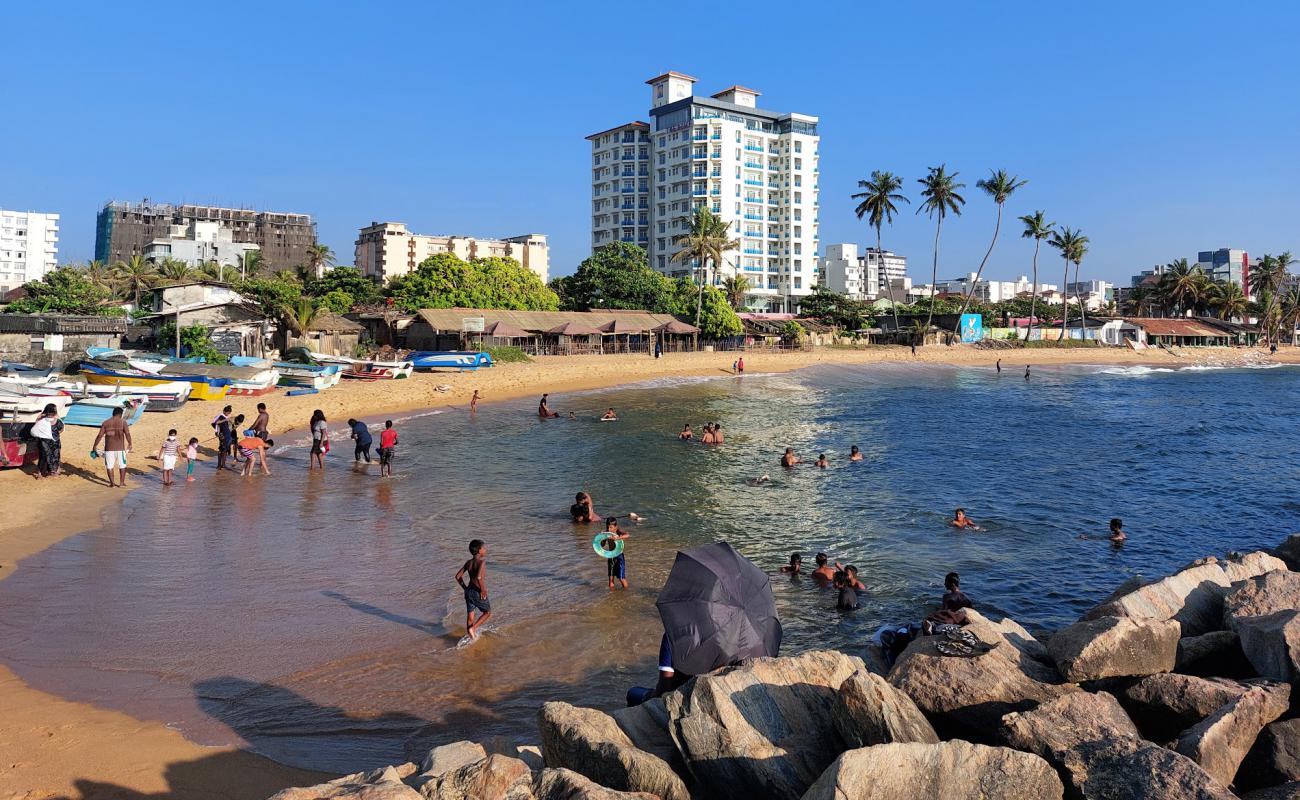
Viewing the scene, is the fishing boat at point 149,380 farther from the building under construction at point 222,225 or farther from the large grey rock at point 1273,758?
the building under construction at point 222,225

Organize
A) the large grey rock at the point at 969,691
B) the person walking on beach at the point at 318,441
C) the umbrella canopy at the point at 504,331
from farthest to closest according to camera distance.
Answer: the umbrella canopy at the point at 504,331 < the person walking on beach at the point at 318,441 < the large grey rock at the point at 969,691

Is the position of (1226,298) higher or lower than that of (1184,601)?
higher

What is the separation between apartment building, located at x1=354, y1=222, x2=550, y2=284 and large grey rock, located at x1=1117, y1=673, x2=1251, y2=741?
386 feet

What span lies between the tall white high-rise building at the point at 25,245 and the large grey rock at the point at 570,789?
141353 millimetres

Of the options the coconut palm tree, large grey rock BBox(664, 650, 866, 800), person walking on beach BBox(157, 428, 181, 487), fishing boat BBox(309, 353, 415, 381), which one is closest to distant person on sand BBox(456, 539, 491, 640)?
large grey rock BBox(664, 650, 866, 800)

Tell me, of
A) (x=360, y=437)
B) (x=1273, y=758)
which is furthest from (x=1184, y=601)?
(x=360, y=437)

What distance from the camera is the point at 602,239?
117875mm

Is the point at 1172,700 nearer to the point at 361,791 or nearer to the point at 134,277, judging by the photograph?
the point at 361,791

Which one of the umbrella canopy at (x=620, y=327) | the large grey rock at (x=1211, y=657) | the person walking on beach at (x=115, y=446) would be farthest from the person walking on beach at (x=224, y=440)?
the umbrella canopy at (x=620, y=327)

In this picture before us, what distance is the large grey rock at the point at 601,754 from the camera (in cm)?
509

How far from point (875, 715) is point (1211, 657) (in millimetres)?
3737

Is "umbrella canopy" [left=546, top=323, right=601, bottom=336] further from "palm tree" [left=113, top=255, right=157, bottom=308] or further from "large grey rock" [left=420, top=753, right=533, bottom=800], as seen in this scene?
"large grey rock" [left=420, top=753, right=533, bottom=800]

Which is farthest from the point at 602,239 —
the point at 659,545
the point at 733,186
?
the point at 659,545

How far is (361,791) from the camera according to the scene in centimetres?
464
